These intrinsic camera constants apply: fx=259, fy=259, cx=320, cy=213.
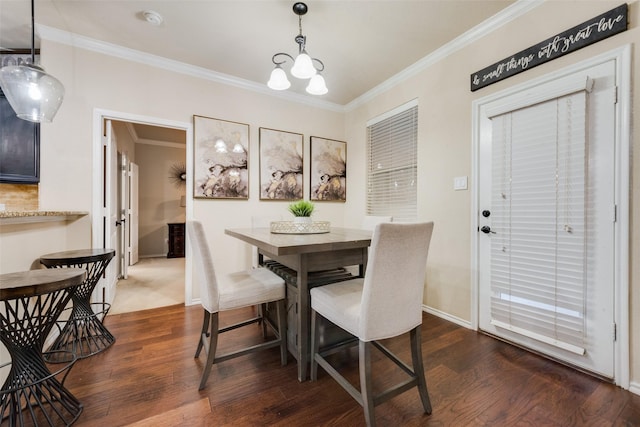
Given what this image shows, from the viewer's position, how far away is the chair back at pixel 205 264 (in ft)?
4.87

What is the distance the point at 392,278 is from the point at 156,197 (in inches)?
A: 249

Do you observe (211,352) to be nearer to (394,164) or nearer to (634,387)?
(634,387)

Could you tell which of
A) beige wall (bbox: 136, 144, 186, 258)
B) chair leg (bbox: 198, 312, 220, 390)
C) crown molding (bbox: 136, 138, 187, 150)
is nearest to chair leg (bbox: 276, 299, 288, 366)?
chair leg (bbox: 198, 312, 220, 390)

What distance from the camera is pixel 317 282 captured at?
182cm

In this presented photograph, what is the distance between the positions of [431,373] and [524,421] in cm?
49

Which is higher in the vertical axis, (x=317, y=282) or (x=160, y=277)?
(x=317, y=282)

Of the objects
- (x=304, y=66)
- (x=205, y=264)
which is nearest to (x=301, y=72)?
(x=304, y=66)

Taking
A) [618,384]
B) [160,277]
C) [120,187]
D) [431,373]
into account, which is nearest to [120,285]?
[160,277]

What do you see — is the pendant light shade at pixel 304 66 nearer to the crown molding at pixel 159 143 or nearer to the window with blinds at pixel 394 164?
the window with blinds at pixel 394 164

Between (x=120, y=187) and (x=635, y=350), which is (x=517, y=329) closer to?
(x=635, y=350)

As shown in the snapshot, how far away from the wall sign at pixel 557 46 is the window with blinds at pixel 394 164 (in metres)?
0.81

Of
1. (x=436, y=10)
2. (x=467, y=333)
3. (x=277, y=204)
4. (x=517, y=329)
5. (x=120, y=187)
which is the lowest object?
(x=467, y=333)

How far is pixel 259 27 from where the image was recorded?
89.0 inches

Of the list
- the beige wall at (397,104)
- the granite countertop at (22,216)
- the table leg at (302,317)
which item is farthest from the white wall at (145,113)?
the table leg at (302,317)
